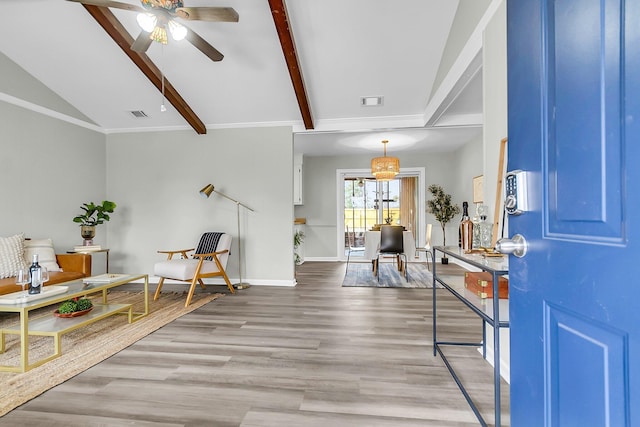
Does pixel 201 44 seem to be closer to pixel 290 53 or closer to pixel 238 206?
pixel 290 53

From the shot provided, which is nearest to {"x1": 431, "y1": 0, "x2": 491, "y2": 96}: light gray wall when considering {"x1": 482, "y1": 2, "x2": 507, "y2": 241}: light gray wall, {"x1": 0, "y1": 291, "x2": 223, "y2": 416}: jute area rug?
{"x1": 482, "y1": 2, "x2": 507, "y2": 241}: light gray wall

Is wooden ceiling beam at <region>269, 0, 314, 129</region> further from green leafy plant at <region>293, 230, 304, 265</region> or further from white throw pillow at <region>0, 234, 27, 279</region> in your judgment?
white throw pillow at <region>0, 234, 27, 279</region>

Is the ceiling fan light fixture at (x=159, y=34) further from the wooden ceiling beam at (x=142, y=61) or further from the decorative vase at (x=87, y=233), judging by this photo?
the decorative vase at (x=87, y=233)

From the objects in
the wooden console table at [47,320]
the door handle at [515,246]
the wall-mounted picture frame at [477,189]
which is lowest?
the wooden console table at [47,320]

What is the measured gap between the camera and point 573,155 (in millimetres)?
659

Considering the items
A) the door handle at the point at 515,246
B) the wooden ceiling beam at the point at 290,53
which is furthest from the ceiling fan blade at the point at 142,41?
the door handle at the point at 515,246

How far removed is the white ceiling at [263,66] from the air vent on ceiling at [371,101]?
79mm

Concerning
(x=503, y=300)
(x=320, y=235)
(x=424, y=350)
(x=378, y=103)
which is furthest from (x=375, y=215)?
(x=503, y=300)

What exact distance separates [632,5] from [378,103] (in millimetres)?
3880

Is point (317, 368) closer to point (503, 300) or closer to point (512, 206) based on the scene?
point (503, 300)

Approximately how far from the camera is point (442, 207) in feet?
22.3

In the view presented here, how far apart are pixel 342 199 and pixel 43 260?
5.49m

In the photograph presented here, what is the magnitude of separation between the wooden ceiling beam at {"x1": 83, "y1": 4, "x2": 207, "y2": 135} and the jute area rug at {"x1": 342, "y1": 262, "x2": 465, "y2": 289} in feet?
10.9

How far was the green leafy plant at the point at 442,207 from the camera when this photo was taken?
676 cm
